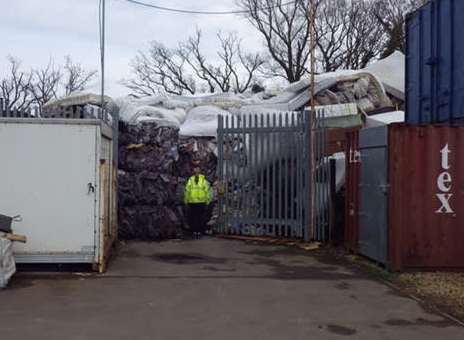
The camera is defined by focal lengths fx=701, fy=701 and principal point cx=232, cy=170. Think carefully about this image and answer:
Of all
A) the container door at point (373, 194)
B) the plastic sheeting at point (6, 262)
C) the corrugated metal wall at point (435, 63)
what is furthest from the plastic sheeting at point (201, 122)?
the plastic sheeting at point (6, 262)

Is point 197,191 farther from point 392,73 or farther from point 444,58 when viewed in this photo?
point 392,73

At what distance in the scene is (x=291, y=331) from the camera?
7.26m

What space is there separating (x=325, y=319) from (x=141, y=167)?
8.92 metres

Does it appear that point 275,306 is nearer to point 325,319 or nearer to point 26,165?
point 325,319

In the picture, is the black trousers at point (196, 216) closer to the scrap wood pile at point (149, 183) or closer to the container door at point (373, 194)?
the scrap wood pile at point (149, 183)

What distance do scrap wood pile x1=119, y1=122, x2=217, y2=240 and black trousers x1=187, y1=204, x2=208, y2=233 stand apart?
1.07 ft

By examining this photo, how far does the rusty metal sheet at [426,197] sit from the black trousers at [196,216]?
5.81 metres

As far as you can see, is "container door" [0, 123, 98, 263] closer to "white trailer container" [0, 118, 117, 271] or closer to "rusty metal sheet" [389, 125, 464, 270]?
"white trailer container" [0, 118, 117, 271]

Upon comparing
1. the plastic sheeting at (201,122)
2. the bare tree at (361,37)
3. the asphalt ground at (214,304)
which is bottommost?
the asphalt ground at (214,304)

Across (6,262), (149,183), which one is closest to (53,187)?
(6,262)

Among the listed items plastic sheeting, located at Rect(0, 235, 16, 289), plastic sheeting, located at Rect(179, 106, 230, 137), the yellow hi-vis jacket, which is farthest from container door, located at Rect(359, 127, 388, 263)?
plastic sheeting, located at Rect(179, 106, 230, 137)

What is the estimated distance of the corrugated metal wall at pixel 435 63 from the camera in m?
12.3

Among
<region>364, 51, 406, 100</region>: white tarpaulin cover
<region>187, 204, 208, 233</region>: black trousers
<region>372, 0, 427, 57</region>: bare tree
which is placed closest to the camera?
<region>187, 204, 208, 233</region>: black trousers

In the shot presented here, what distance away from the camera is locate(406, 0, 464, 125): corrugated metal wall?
40.3ft
